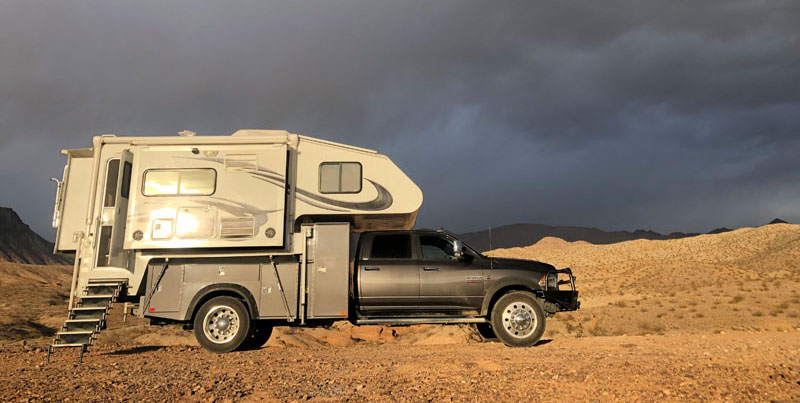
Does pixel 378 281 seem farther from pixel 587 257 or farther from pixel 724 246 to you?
pixel 724 246

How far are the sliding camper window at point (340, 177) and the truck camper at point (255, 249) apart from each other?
2cm

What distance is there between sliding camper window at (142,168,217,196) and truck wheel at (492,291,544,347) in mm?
5954

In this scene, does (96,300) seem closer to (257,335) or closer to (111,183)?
(111,183)

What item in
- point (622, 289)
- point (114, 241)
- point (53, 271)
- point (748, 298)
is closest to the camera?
point (114, 241)

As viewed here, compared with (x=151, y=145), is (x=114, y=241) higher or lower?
lower

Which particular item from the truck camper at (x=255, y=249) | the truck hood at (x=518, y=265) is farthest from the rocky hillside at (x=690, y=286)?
the truck camper at (x=255, y=249)

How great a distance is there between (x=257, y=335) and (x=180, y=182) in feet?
11.4

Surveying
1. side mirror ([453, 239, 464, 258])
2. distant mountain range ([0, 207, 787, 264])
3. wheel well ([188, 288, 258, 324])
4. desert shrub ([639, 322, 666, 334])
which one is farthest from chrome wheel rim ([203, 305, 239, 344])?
distant mountain range ([0, 207, 787, 264])

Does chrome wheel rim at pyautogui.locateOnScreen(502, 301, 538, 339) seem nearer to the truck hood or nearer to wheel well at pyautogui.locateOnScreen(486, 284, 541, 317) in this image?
wheel well at pyautogui.locateOnScreen(486, 284, 541, 317)

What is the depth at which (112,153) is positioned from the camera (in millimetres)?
9125

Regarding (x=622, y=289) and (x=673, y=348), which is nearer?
(x=673, y=348)

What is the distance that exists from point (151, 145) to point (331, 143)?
3.51 m

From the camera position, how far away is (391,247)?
916 cm

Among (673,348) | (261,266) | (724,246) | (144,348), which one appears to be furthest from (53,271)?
(724,246)
